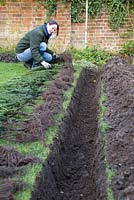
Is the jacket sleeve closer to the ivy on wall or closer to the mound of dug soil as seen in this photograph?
the mound of dug soil

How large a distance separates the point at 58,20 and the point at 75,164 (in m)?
9.80

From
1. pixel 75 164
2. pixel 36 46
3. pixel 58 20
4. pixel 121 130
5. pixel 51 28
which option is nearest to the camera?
pixel 75 164

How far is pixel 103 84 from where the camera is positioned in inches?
333

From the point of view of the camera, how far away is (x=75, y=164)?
5.08 metres

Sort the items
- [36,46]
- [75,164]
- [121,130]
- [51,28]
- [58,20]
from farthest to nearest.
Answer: [58,20] < [36,46] < [51,28] < [121,130] < [75,164]

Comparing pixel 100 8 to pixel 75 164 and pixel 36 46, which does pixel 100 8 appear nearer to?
pixel 36 46

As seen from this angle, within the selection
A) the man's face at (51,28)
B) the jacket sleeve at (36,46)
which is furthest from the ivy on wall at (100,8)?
the man's face at (51,28)

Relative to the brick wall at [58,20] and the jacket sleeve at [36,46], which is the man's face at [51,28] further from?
the brick wall at [58,20]

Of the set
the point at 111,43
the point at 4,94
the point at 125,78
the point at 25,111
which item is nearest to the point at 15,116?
the point at 25,111

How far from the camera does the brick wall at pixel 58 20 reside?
14.3 meters

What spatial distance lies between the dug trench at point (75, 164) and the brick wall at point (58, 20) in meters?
7.31

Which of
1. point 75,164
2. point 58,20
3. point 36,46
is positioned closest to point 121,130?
point 75,164

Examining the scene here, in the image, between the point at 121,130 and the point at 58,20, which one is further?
the point at 58,20

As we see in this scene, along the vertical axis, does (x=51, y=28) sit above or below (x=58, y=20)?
above
